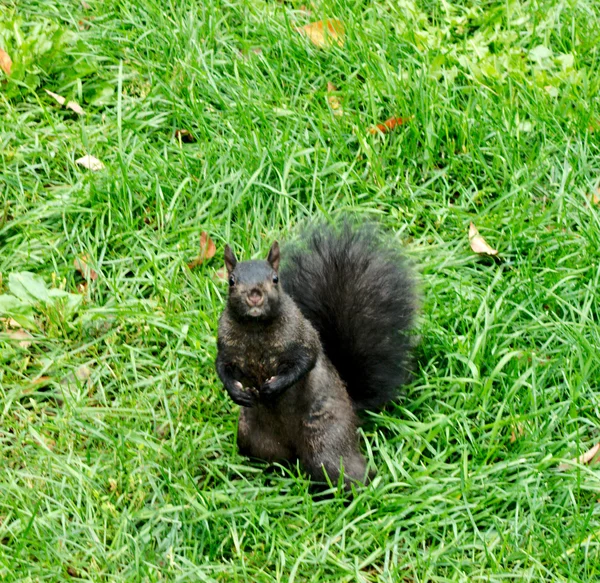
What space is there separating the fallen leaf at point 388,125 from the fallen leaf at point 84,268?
1193 millimetres

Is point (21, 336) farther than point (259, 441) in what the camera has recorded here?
Yes

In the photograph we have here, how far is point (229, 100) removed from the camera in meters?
4.61

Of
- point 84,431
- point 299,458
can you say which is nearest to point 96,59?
point 84,431

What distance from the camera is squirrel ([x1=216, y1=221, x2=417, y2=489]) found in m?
3.29

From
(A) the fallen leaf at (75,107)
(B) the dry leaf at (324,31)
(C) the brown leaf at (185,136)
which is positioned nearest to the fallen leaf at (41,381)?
(C) the brown leaf at (185,136)

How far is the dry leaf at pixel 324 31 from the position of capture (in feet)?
15.5

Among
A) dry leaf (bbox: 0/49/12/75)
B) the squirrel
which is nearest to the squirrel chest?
the squirrel

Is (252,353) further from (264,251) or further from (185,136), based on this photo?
(185,136)

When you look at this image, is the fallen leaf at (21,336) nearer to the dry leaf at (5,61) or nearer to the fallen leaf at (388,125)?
the dry leaf at (5,61)

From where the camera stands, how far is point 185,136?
182 inches

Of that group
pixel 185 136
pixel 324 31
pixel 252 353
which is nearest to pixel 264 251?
pixel 185 136

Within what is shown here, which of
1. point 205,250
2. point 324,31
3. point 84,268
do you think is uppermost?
point 324,31

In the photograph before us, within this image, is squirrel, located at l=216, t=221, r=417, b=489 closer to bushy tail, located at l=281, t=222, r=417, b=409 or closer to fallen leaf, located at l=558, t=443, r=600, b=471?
bushy tail, located at l=281, t=222, r=417, b=409

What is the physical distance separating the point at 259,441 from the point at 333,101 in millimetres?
1693
